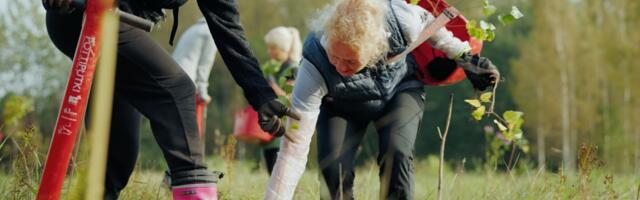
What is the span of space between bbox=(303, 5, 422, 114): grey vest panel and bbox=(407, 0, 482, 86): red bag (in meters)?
0.06

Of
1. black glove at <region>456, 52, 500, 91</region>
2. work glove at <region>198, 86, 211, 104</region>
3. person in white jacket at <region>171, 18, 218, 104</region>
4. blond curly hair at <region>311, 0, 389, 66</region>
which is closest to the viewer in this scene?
blond curly hair at <region>311, 0, 389, 66</region>

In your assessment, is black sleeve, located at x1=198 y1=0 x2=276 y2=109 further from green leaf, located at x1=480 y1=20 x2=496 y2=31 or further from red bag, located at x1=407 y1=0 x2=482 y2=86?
red bag, located at x1=407 y1=0 x2=482 y2=86

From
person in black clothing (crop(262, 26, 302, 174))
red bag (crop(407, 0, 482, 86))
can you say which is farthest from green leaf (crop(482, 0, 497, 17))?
person in black clothing (crop(262, 26, 302, 174))

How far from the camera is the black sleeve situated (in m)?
2.75

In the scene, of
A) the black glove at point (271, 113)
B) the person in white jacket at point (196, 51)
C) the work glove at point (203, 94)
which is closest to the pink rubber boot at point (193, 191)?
the black glove at point (271, 113)

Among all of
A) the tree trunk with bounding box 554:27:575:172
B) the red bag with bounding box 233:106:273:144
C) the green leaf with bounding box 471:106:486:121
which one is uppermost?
the green leaf with bounding box 471:106:486:121

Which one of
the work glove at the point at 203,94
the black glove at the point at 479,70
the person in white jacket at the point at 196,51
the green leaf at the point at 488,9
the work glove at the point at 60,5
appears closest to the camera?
the work glove at the point at 60,5

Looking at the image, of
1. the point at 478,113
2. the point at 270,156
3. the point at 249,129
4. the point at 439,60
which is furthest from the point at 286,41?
the point at 478,113

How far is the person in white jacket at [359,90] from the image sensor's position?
3396 mm

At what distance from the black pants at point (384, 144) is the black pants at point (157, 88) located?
1043 mm

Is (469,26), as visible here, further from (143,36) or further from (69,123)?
(69,123)

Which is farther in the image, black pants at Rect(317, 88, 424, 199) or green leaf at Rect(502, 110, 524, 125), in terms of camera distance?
black pants at Rect(317, 88, 424, 199)

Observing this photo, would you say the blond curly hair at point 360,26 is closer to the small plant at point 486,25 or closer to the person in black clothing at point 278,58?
the small plant at point 486,25

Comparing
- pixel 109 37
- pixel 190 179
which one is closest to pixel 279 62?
pixel 190 179
